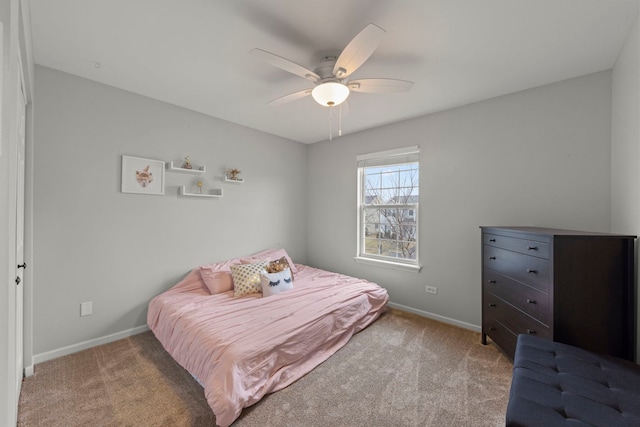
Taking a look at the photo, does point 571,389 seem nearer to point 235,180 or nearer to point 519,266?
point 519,266

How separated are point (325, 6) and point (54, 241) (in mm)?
2839

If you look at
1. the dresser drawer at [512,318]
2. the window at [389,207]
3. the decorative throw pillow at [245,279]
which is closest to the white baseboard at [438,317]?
the dresser drawer at [512,318]

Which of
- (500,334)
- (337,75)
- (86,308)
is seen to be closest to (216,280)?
(86,308)

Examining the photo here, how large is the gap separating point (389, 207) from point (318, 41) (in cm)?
231

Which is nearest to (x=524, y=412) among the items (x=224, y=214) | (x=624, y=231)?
(x=624, y=231)

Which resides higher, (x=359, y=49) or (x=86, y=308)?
(x=359, y=49)

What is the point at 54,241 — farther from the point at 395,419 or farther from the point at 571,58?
the point at 571,58

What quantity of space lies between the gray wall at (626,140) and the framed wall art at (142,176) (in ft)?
12.9

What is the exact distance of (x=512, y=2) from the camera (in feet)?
4.90

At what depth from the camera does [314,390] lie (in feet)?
6.22

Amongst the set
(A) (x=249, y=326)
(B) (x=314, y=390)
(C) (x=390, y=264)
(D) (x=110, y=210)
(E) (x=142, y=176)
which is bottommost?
(B) (x=314, y=390)

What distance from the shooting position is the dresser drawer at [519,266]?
1.78 metres

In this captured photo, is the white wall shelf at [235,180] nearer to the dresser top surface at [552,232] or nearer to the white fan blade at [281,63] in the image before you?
the white fan blade at [281,63]

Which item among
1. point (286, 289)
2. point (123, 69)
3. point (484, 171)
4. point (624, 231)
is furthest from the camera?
point (286, 289)
